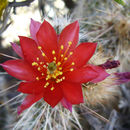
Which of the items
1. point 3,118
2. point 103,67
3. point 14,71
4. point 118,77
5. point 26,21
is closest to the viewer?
point 14,71

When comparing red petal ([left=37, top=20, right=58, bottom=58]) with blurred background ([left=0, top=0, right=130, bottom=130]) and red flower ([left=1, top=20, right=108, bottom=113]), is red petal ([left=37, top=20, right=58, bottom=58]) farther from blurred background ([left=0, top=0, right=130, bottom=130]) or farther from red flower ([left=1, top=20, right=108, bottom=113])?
blurred background ([left=0, top=0, right=130, bottom=130])

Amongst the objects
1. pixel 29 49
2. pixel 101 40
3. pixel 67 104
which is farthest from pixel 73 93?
pixel 101 40

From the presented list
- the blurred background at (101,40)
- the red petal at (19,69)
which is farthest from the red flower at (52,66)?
the blurred background at (101,40)

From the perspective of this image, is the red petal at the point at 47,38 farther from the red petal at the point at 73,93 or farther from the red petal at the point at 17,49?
the red petal at the point at 73,93

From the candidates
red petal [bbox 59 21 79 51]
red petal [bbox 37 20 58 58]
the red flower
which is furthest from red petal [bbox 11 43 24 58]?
red petal [bbox 59 21 79 51]

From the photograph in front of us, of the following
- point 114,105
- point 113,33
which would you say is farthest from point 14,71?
point 114,105

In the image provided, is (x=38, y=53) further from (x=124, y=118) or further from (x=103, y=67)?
(x=124, y=118)

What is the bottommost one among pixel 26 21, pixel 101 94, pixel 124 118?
pixel 124 118
